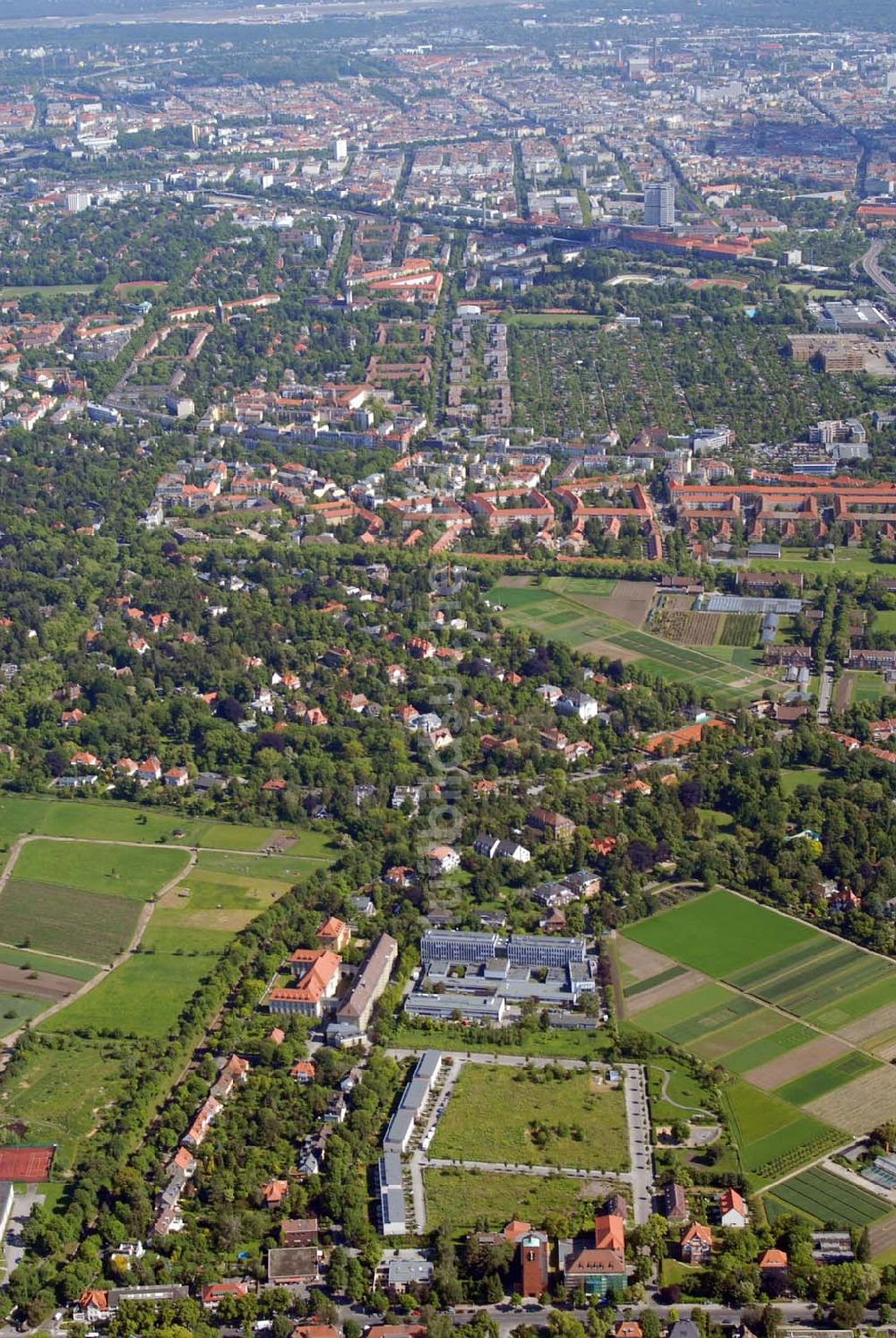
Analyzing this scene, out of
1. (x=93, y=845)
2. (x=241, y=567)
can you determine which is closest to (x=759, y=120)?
(x=241, y=567)

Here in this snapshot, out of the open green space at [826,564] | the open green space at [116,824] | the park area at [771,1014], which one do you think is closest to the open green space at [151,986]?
the open green space at [116,824]

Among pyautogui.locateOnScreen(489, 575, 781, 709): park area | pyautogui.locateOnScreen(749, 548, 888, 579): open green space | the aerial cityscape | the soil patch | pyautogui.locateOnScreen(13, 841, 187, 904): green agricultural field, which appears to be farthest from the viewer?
pyautogui.locateOnScreen(749, 548, 888, 579): open green space

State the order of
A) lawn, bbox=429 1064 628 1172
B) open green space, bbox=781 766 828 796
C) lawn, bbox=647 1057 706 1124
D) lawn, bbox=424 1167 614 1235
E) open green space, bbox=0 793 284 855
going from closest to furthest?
lawn, bbox=424 1167 614 1235 < lawn, bbox=429 1064 628 1172 < lawn, bbox=647 1057 706 1124 < open green space, bbox=0 793 284 855 < open green space, bbox=781 766 828 796

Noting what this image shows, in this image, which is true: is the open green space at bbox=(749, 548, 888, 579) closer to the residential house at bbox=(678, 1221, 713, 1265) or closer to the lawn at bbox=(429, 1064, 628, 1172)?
the lawn at bbox=(429, 1064, 628, 1172)

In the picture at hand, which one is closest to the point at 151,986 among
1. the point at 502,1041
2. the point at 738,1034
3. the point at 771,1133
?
the point at 502,1041

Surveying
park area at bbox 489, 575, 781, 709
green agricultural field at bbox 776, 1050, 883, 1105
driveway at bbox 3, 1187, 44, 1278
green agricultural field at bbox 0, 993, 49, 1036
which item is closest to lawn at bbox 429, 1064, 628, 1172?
green agricultural field at bbox 776, 1050, 883, 1105

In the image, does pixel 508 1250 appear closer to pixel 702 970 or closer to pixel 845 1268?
pixel 845 1268

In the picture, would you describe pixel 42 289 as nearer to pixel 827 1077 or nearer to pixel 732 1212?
pixel 827 1077
